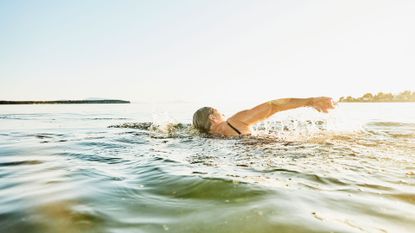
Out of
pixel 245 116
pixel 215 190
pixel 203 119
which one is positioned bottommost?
pixel 215 190

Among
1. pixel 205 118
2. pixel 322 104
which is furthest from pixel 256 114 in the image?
pixel 205 118

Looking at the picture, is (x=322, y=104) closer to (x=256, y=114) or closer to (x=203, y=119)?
(x=256, y=114)

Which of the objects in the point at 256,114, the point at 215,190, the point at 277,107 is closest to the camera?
the point at 215,190

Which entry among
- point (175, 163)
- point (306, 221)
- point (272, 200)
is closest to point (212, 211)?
point (272, 200)

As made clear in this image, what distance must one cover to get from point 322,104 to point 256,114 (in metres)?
1.50

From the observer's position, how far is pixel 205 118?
9297 mm

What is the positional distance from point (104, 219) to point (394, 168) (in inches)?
155

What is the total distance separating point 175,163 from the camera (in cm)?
548

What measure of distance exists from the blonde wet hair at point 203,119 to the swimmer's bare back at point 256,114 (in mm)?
114

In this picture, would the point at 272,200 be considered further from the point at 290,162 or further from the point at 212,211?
the point at 290,162

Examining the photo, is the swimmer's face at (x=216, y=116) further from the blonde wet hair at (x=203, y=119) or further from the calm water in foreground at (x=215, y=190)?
the calm water in foreground at (x=215, y=190)

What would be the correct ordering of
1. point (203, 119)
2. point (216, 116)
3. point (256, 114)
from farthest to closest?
point (203, 119)
point (216, 116)
point (256, 114)

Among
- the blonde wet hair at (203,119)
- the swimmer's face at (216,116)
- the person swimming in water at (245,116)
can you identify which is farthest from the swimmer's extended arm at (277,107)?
the blonde wet hair at (203,119)

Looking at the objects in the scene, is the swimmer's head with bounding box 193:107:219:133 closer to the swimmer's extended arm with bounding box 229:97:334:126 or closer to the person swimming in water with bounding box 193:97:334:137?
the person swimming in water with bounding box 193:97:334:137
